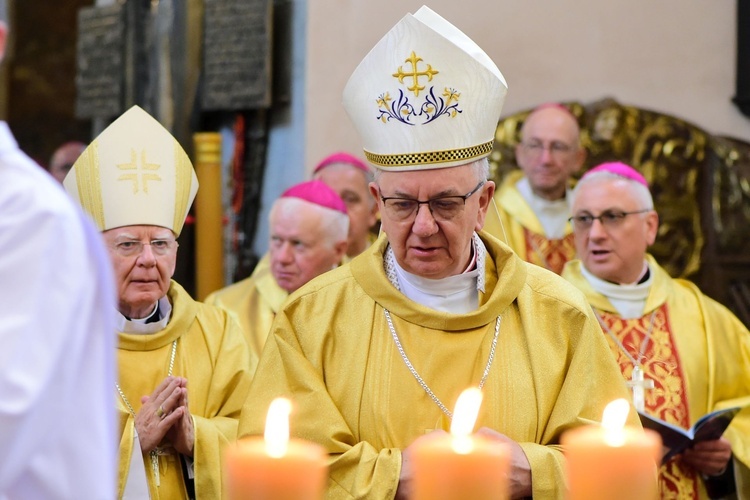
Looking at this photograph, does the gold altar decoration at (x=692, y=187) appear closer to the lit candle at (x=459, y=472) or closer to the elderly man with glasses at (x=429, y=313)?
the elderly man with glasses at (x=429, y=313)

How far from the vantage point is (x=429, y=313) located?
3.81m

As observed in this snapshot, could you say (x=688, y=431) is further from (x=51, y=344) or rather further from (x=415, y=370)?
(x=51, y=344)

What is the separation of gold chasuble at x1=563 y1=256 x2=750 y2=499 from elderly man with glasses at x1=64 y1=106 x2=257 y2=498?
1767 mm

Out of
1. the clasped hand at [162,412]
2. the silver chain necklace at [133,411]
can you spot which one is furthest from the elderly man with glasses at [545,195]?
the clasped hand at [162,412]

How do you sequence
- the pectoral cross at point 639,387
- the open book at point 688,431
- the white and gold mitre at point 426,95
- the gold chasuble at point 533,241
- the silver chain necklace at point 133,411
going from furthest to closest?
the gold chasuble at point 533,241 < the pectoral cross at point 639,387 < the open book at point 688,431 < the silver chain necklace at point 133,411 < the white and gold mitre at point 426,95

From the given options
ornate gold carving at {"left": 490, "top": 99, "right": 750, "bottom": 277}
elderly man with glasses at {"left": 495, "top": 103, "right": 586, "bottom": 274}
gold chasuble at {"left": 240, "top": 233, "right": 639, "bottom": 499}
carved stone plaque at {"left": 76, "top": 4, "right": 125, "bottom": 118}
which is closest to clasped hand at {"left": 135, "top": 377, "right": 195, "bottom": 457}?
gold chasuble at {"left": 240, "top": 233, "right": 639, "bottom": 499}

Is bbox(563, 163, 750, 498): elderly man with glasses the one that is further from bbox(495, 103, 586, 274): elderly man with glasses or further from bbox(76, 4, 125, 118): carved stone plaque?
bbox(76, 4, 125, 118): carved stone plaque

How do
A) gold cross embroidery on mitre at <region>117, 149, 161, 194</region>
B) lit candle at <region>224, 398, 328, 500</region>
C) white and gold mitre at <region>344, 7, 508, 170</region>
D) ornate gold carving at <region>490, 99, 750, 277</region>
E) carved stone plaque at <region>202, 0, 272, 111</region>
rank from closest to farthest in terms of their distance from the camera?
lit candle at <region>224, 398, 328, 500</region> < white and gold mitre at <region>344, 7, 508, 170</region> < gold cross embroidery on mitre at <region>117, 149, 161, 194</region> < ornate gold carving at <region>490, 99, 750, 277</region> < carved stone plaque at <region>202, 0, 272, 111</region>

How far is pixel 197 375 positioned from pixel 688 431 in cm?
179

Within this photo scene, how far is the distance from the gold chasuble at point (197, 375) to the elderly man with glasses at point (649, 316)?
1700 millimetres

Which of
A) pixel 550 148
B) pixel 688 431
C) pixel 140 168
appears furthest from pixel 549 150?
pixel 140 168

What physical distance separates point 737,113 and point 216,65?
3.10 m

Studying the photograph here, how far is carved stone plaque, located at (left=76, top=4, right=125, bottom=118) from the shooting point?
873 centimetres

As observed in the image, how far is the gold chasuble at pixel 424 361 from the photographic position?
3729 millimetres
